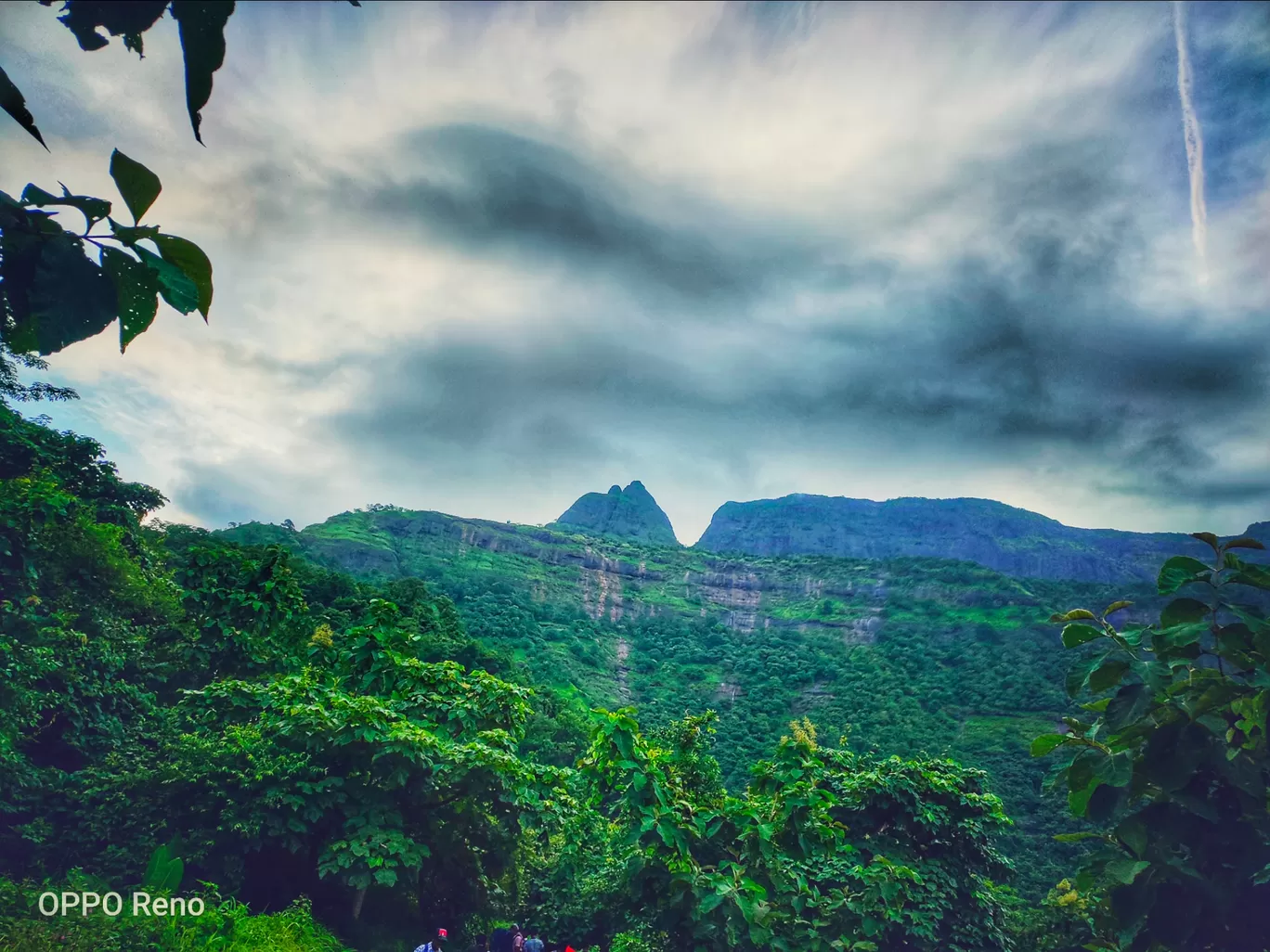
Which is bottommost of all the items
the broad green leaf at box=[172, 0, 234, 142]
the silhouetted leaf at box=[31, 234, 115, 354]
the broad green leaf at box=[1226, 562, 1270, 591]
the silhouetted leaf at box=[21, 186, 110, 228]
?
the broad green leaf at box=[1226, 562, 1270, 591]

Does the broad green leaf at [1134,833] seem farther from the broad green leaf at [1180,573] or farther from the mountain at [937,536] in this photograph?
the mountain at [937,536]

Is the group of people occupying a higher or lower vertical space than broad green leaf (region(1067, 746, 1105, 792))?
lower

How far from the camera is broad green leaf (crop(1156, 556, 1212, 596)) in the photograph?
2.61 m

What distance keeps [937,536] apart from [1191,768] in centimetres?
15117

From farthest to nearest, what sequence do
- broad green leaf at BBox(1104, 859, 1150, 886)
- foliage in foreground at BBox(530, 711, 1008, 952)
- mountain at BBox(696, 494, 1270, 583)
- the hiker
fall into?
1. mountain at BBox(696, 494, 1270, 583)
2. the hiker
3. foliage in foreground at BBox(530, 711, 1008, 952)
4. broad green leaf at BBox(1104, 859, 1150, 886)

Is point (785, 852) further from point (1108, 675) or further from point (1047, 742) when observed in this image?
point (1108, 675)

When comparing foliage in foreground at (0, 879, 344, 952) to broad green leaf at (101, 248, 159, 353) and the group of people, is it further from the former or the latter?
broad green leaf at (101, 248, 159, 353)

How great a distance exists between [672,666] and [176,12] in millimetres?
64103

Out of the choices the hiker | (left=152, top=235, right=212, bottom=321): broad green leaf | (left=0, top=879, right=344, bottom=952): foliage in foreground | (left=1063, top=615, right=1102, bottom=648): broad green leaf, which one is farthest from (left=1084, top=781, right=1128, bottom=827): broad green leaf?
the hiker

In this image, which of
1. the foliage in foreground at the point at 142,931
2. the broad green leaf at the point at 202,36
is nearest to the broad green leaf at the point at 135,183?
the broad green leaf at the point at 202,36

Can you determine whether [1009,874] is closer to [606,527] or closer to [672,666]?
[672,666]

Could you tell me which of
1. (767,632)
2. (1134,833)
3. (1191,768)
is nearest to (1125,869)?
(1134,833)

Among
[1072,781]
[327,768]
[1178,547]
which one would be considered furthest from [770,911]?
[1178,547]

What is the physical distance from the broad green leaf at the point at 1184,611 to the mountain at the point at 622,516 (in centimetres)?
11956
